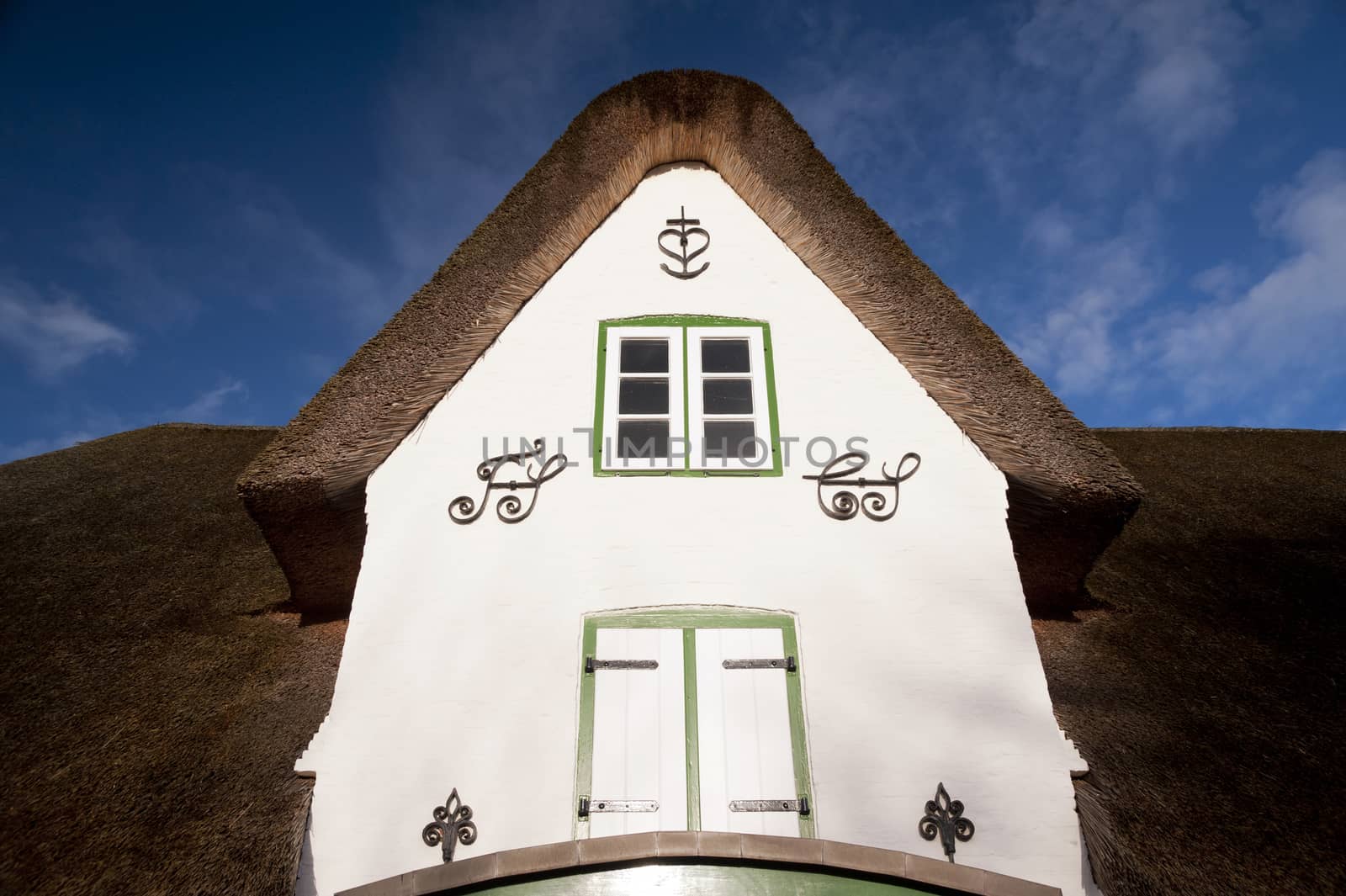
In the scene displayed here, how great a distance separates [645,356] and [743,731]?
2.43 meters

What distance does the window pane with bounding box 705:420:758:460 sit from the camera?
4039mm

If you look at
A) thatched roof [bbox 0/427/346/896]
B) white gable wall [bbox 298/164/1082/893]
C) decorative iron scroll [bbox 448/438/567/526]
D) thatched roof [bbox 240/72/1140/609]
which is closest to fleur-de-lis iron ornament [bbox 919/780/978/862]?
white gable wall [bbox 298/164/1082/893]

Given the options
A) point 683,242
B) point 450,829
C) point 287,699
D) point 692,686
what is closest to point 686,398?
→ point 683,242

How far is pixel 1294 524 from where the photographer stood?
6.15 m

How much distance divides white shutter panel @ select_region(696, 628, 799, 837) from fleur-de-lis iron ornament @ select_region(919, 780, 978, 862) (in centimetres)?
61

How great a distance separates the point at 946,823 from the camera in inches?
121

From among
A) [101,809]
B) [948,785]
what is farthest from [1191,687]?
[101,809]

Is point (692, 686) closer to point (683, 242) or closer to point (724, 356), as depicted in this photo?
point (724, 356)

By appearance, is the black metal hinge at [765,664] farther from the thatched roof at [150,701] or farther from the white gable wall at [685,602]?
the thatched roof at [150,701]

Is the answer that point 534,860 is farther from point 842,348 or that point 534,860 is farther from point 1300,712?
point 1300,712

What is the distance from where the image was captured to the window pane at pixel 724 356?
4477 mm

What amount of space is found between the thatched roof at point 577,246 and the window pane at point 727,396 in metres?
1.00

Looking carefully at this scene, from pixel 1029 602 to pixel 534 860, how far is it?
360cm

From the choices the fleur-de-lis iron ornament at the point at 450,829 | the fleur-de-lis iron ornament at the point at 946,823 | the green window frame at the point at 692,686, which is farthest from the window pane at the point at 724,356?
the fleur-de-lis iron ornament at the point at 450,829
